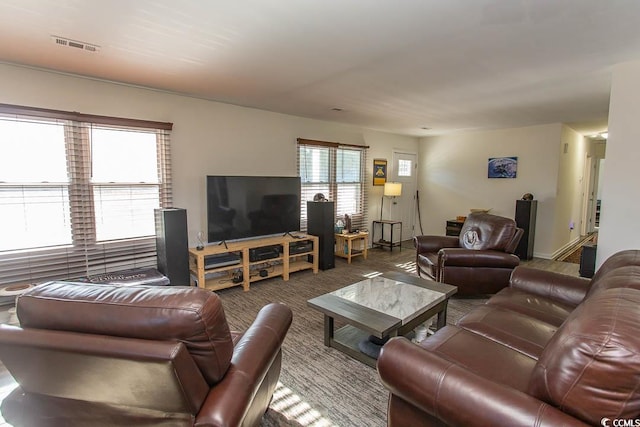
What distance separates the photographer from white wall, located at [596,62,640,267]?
273cm

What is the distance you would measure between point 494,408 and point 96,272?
3.72 m

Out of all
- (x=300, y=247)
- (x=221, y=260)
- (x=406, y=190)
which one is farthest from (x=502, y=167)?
(x=221, y=260)

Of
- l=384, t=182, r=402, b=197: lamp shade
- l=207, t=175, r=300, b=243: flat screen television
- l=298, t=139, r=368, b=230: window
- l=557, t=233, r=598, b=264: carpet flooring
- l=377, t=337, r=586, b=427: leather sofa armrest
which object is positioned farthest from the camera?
l=384, t=182, r=402, b=197: lamp shade

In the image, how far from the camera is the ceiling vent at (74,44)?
2256mm

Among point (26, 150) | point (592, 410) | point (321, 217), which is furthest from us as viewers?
point (321, 217)

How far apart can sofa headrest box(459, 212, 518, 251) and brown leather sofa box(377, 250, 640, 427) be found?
1828mm

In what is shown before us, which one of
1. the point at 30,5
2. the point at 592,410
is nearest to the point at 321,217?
the point at 30,5

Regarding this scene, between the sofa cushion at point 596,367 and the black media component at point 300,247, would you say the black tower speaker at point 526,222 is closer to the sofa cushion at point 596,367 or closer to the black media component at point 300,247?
the black media component at point 300,247

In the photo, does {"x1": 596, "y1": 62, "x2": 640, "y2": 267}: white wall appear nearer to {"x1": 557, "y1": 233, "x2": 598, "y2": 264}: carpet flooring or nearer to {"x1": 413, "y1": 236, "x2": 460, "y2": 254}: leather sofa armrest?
{"x1": 413, "y1": 236, "x2": 460, "y2": 254}: leather sofa armrest

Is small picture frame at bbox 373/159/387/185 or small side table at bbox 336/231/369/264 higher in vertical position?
small picture frame at bbox 373/159/387/185

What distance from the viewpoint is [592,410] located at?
0.95m

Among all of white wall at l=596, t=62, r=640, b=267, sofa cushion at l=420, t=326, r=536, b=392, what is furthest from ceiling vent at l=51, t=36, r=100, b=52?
white wall at l=596, t=62, r=640, b=267

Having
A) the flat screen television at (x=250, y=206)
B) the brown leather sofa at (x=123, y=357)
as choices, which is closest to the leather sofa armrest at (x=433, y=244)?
the flat screen television at (x=250, y=206)

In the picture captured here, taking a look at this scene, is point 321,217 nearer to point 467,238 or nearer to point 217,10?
point 467,238
